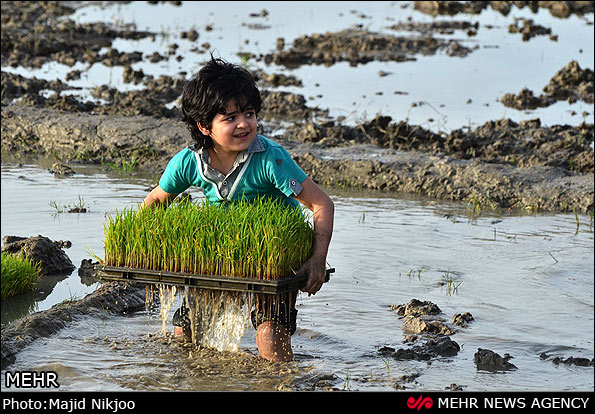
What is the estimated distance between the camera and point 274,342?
15.9 ft

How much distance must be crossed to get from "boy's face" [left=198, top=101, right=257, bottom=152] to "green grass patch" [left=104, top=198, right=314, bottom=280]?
310 millimetres

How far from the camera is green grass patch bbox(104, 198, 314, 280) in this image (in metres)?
4.66

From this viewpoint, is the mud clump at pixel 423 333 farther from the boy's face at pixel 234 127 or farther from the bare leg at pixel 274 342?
the boy's face at pixel 234 127

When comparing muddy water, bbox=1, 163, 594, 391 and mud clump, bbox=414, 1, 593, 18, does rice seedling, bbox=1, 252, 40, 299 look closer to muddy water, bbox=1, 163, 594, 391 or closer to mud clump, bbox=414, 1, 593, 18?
muddy water, bbox=1, 163, 594, 391

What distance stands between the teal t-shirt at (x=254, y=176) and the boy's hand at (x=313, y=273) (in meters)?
0.35

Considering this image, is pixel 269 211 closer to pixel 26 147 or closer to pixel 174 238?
pixel 174 238

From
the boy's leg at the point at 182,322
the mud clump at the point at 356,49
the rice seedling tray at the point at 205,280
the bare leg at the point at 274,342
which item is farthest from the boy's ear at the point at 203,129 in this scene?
the mud clump at the point at 356,49

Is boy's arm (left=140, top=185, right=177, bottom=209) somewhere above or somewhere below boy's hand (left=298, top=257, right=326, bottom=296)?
above

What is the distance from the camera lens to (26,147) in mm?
10852

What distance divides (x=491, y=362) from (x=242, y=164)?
1.67 meters

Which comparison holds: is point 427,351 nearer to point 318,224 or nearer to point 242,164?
point 318,224
